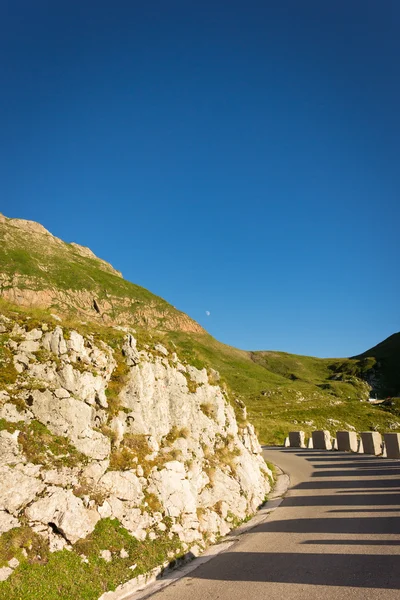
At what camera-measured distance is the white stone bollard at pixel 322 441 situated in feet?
121

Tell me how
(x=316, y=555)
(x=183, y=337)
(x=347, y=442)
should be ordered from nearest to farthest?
(x=316, y=555), (x=347, y=442), (x=183, y=337)

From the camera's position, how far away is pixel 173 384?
17.2 meters

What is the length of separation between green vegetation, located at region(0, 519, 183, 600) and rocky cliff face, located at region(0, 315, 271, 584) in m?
0.26

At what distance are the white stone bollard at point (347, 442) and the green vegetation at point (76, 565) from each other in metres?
26.8

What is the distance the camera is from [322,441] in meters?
37.4

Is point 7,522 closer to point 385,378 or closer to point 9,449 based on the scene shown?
point 9,449

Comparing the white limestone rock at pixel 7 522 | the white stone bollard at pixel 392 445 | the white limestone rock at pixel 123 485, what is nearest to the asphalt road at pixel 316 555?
the white limestone rock at pixel 123 485

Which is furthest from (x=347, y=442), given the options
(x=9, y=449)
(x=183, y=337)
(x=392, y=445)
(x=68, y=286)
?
(x=183, y=337)

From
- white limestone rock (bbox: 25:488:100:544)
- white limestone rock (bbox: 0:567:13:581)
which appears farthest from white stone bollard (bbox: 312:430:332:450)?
white limestone rock (bbox: 0:567:13:581)

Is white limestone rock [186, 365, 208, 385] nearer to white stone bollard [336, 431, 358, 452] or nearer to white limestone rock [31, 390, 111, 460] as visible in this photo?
white limestone rock [31, 390, 111, 460]

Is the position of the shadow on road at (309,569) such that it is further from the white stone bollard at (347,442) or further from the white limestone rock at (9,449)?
the white stone bollard at (347,442)

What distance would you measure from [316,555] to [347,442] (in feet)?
82.5

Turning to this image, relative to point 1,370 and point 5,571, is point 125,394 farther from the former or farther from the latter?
A: point 5,571

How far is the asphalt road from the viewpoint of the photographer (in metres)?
8.85
